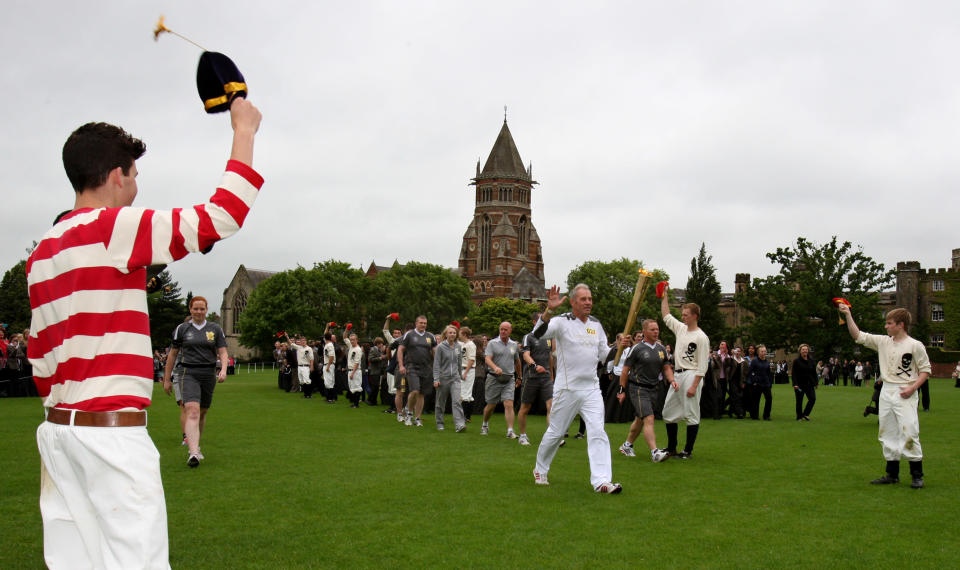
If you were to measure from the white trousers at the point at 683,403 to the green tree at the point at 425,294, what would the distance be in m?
74.8

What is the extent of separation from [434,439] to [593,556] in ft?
25.5

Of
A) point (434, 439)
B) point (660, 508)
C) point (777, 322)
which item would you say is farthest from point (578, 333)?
point (777, 322)

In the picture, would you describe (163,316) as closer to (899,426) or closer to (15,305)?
(15,305)

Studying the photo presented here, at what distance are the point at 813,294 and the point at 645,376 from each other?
1974 inches

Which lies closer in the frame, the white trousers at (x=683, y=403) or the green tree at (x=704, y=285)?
the white trousers at (x=683, y=403)

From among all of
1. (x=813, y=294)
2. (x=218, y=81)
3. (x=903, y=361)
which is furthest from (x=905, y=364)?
(x=813, y=294)

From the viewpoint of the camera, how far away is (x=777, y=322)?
57906 mm

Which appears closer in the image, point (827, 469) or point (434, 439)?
point (827, 469)

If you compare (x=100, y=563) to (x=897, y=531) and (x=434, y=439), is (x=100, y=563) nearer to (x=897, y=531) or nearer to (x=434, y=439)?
(x=897, y=531)

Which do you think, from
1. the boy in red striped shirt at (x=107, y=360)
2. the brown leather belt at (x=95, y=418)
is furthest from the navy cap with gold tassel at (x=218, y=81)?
the brown leather belt at (x=95, y=418)

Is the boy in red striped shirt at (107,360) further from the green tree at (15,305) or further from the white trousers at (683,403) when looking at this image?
the green tree at (15,305)

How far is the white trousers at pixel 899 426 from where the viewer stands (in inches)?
350

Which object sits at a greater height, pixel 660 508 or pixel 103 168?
pixel 103 168

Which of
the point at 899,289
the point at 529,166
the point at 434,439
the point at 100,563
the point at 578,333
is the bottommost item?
the point at 434,439
